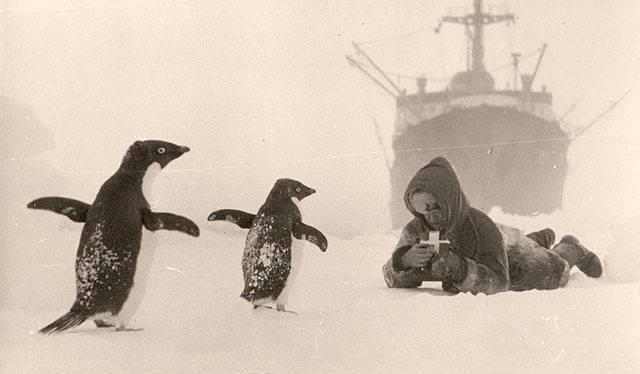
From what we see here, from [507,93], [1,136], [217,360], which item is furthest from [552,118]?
[1,136]

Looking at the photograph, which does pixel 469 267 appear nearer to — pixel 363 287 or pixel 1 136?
pixel 363 287

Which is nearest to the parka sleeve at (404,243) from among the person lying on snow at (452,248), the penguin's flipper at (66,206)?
the person lying on snow at (452,248)

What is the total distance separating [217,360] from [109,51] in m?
0.67

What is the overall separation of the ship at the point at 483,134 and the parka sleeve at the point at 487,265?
7 centimetres

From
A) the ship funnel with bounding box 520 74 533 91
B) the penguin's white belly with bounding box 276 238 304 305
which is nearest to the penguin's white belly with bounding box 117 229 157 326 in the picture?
the penguin's white belly with bounding box 276 238 304 305

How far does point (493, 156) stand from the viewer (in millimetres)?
2053

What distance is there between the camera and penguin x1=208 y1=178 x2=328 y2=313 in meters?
1.84

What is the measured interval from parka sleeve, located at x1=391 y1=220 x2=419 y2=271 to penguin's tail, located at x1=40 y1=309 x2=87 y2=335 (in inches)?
24.9

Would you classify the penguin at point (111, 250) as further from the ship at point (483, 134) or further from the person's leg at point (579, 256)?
the person's leg at point (579, 256)

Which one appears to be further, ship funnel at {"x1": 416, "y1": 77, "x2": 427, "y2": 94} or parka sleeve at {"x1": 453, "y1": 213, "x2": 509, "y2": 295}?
ship funnel at {"x1": 416, "y1": 77, "x2": 427, "y2": 94}

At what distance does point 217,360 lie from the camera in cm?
181

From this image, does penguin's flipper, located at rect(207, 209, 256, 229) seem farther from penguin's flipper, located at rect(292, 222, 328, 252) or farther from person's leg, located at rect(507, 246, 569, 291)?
person's leg, located at rect(507, 246, 569, 291)

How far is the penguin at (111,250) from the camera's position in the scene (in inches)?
68.9

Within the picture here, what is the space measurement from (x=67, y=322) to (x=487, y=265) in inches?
33.6
